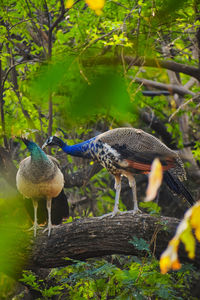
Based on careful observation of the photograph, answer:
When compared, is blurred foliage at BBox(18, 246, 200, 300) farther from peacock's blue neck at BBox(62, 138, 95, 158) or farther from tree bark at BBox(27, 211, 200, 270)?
peacock's blue neck at BBox(62, 138, 95, 158)

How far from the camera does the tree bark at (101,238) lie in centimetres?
416

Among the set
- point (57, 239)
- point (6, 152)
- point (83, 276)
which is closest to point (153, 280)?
point (83, 276)

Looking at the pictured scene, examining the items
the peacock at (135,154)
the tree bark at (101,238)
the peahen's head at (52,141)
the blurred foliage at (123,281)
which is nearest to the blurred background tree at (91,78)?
the peahen's head at (52,141)

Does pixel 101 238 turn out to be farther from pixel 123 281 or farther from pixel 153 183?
pixel 153 183

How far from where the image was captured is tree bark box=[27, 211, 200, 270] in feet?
13.6

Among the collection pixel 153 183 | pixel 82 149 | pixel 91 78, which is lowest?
pixel 82 149

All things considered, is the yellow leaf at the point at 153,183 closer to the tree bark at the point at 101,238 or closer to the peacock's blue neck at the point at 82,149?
the tree bark at the point at 101,238

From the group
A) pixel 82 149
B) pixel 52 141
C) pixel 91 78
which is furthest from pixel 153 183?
pixel 52 141

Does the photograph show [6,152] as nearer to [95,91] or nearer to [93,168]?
[93,168]

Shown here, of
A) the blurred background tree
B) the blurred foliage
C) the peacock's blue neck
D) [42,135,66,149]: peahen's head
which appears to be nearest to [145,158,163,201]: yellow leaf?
the blurred background tree

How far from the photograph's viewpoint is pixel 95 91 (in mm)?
975

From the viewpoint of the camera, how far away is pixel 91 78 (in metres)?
1.05

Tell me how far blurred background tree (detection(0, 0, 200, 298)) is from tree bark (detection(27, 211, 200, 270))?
0.37 meters

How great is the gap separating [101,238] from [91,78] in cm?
338
